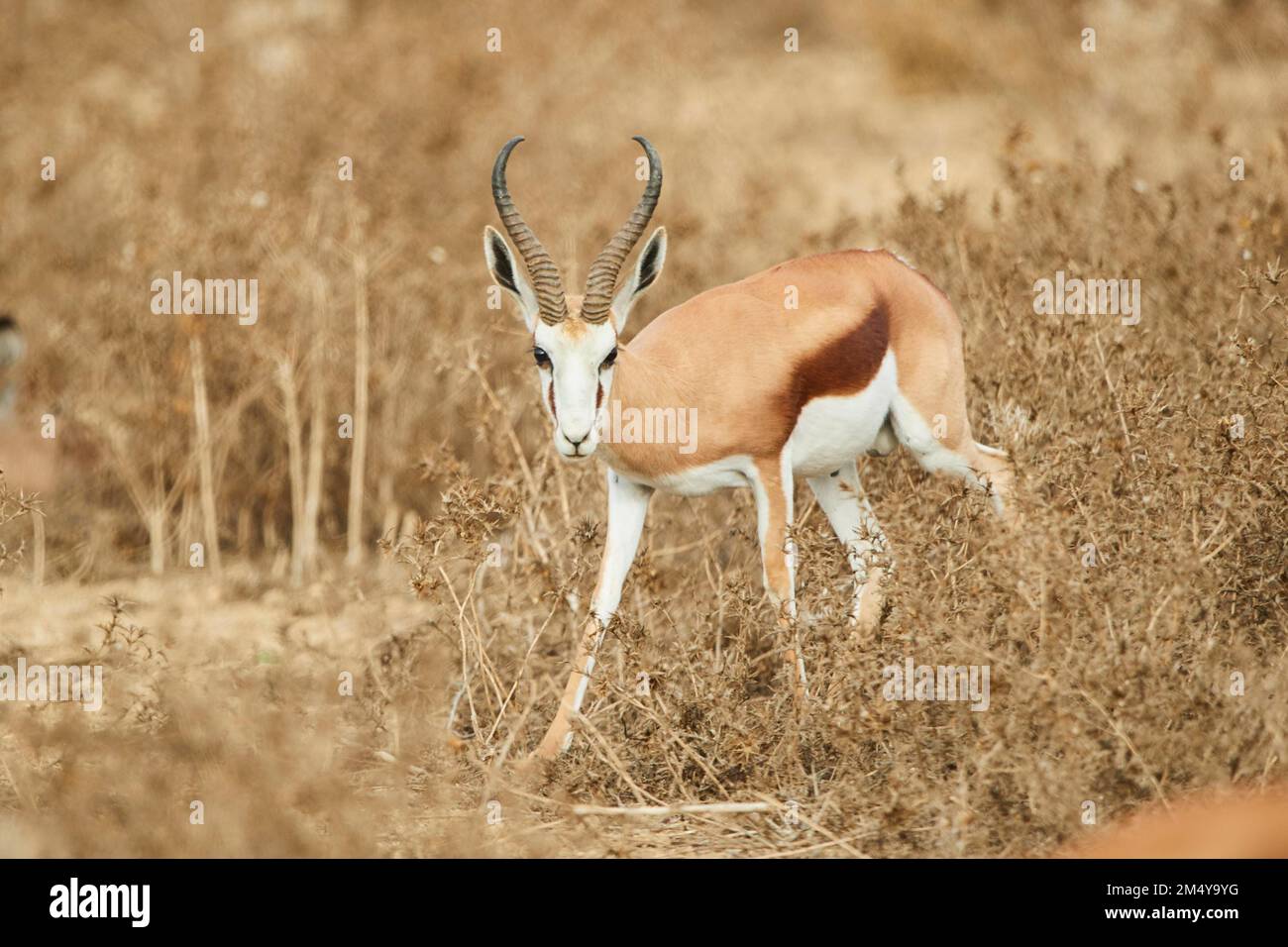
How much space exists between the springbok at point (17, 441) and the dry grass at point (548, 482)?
0.17 metres

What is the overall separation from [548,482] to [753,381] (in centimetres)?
147

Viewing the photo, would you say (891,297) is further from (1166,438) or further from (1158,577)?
(1158,577)

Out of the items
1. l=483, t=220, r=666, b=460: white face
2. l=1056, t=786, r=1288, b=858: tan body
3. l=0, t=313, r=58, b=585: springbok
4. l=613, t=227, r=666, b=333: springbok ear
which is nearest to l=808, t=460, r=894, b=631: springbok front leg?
l=613, t=227, r=666, b=333: springbok ear

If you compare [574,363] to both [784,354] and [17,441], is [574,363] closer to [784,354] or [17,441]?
[784,354]

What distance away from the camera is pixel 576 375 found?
5797 millimetres

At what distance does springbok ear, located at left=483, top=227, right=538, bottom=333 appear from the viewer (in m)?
6.23

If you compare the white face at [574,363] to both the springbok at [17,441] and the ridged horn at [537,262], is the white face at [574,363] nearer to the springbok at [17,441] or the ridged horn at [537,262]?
the ridged horn at [537,262]

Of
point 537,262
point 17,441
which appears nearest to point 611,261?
point 537,262

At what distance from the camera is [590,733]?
612 centimetres

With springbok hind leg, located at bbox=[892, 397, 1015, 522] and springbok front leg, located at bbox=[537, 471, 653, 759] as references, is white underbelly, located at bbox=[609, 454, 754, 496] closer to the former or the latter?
springbok front leg, located at bbox=[537, 471, 653, 759]

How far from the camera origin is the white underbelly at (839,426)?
657 cm

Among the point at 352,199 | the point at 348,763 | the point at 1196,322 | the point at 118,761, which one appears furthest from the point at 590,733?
the point at 352,199

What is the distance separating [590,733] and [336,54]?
8.18m

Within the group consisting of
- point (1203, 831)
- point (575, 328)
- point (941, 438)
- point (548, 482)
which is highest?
point (575, 328)
